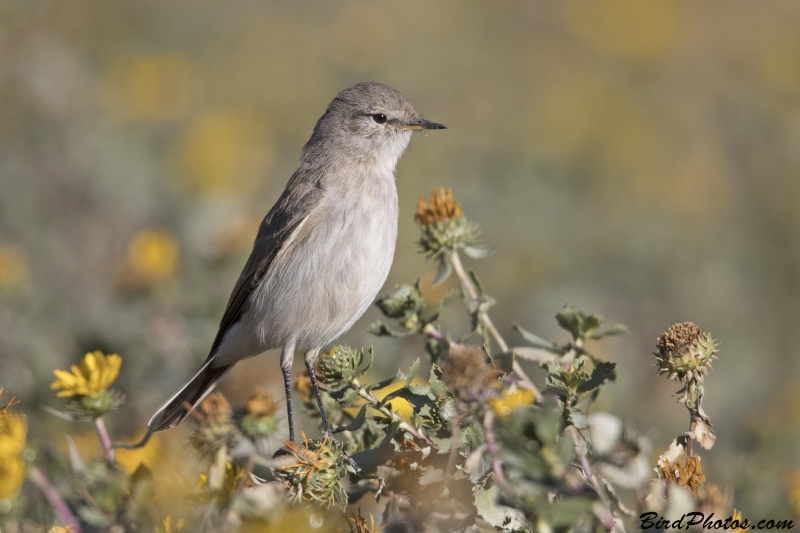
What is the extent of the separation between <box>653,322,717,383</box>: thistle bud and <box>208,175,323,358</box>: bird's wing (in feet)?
7.21

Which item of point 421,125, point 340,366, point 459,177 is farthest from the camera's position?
point 459,177

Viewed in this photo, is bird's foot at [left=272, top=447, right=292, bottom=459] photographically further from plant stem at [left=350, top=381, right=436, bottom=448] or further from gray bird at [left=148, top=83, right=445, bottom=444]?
gray bird at [left=148, top=83, right=445, bottom=444]

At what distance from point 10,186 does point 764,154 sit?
642cm

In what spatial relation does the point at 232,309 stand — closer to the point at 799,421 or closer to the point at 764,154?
the point at 799,421

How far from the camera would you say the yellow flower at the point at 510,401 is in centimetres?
192

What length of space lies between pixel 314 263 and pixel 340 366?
1.27 m

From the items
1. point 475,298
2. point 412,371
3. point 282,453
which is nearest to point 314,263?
point 475,298

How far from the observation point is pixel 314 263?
3844 millimetres

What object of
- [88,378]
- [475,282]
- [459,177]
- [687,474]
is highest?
[459,177]

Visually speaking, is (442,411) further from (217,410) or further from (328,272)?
(328,272)

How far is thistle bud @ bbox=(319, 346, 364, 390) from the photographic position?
2.65 metres

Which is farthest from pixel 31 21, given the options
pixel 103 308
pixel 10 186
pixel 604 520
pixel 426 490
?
pixel 604 520

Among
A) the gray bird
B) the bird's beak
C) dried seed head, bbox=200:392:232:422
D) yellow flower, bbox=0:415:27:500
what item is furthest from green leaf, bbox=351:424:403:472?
the bird's beak

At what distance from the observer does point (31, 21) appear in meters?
7.21
